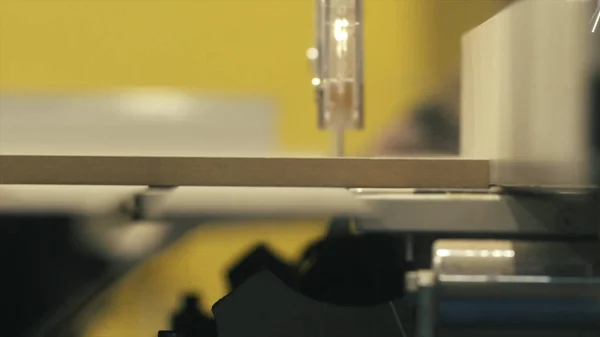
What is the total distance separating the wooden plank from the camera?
1.91 ft

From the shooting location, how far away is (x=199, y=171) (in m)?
0.58

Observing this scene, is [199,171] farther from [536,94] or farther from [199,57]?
[199,57]

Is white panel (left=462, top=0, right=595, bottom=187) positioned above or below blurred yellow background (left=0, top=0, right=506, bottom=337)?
below

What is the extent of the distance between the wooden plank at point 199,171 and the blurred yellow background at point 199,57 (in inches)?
13.6

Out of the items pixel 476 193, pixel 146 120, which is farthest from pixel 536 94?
pixel 146 120

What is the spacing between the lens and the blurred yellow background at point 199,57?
0.95m

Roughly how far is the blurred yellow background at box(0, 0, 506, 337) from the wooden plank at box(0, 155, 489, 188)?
1.14 ft

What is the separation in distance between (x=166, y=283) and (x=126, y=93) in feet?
0.84

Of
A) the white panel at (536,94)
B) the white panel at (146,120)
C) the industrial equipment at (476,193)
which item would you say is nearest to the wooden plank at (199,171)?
the industrial equipment at (476,193)

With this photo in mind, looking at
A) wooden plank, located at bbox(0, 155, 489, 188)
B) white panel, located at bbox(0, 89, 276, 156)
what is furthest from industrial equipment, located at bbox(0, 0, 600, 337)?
white panel, located at bbox(0, 89, 276, 156)

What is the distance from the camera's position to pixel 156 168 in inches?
22.8

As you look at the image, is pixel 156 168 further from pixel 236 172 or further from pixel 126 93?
pixel 126 93

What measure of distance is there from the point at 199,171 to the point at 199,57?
442mm

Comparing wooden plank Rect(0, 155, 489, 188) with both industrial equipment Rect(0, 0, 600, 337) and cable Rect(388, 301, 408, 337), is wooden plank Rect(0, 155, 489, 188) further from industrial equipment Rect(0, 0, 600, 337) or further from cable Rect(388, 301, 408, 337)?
cable Rect(388, 301, 408, 337)
